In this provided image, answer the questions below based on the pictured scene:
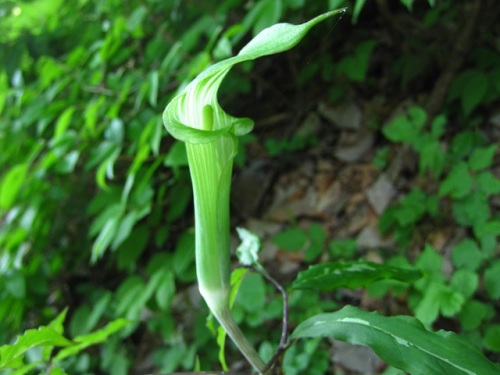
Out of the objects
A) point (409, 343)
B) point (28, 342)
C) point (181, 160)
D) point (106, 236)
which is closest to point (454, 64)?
point (181, 160)

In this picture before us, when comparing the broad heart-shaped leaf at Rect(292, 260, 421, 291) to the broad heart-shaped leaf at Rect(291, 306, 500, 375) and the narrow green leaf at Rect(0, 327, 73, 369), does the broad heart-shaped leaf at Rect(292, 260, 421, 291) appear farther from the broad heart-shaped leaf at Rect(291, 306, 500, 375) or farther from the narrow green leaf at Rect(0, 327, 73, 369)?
the narrow green leaf at Rect(0, 327, 73, 369)

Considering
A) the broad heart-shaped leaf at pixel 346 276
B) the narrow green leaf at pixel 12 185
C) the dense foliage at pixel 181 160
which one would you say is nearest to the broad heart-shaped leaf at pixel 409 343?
the broad heart-shaped leaf at pixel 346 276

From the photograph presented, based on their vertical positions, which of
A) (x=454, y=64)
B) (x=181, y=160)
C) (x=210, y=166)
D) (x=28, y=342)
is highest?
(x=210, y=166)

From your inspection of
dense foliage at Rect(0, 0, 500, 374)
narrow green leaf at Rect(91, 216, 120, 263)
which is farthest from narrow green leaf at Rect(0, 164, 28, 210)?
narrow green leaf at Rect(91, 216, 120, 263)

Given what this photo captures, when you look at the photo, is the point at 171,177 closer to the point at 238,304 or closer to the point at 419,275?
the point at 238,304

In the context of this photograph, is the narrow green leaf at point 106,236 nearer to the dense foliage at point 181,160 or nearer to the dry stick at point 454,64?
the dense foliage at point 181,160

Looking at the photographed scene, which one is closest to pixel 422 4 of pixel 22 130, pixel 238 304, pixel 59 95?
pixel 238 304

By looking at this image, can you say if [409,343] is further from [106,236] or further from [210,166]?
[106,236]

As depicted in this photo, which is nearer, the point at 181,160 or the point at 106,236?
the point at 181,160
